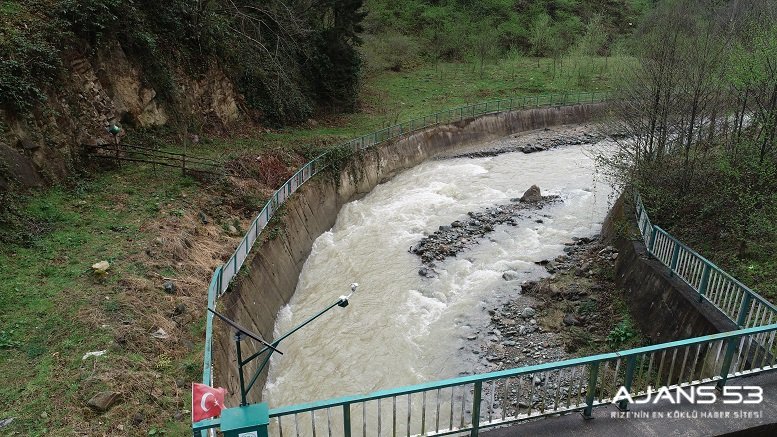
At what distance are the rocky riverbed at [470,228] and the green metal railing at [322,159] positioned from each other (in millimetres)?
5570

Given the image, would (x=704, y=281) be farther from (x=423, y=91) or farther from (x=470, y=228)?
(x=423, y=91)

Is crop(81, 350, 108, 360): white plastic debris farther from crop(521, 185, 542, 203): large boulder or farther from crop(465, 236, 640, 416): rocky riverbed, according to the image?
crop(521, 185, 542, 203): large boulder

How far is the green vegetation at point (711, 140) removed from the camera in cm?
1227

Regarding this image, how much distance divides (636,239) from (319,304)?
9.87m

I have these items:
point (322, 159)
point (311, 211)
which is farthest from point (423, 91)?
point (311, 211)

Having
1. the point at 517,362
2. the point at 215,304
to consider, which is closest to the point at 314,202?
the point at 215,304

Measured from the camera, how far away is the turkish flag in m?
6.42

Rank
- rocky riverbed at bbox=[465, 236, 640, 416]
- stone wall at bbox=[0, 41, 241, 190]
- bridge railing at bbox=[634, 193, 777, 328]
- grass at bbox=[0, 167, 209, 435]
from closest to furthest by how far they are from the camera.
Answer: grass at bbox=[0, 167, 209, 435] < bridge railing at bbox=[634, 193, 777, 328] < rocky riverbed at bbox=[465, 236, 640, 416] < stone wall at bbox=[0, 41, 241, 190]

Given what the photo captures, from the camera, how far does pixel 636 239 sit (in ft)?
47.1

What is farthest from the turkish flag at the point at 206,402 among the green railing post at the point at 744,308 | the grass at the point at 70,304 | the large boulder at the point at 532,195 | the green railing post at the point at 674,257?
the large boulder at the point at 532,195

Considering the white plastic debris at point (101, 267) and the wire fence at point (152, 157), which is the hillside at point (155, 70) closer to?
the wire fence at point (152, 157)

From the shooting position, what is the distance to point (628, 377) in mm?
6941

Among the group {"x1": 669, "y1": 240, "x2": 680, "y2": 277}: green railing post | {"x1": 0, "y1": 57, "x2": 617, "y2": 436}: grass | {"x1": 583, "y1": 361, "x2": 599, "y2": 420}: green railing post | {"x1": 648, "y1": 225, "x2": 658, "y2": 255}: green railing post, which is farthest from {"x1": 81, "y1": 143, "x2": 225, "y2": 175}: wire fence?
{"x1": 583, "y1": 361, "x2": 599, "y2": 420}: green railing post

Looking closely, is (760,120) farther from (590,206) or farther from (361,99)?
(361,99)
